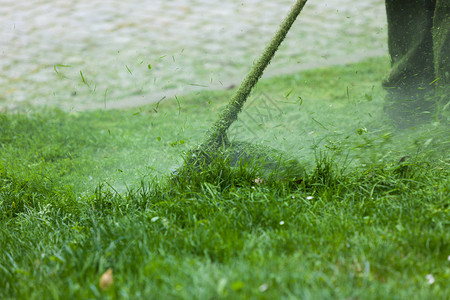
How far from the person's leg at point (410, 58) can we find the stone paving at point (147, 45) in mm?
3135

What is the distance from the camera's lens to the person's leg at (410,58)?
369cm

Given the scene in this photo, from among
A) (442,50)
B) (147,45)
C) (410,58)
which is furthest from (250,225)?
(147,45)

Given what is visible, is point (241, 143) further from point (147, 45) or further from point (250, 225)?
point (147, 45)

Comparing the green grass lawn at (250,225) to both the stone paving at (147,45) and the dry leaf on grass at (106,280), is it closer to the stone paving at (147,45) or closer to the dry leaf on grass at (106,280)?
the dry leaf on grass at (106,280)

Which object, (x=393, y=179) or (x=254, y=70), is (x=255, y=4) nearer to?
(x=254, y=70)

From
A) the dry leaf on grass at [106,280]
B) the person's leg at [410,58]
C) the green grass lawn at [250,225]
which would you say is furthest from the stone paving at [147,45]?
the dry leaf on grass at [106,280]

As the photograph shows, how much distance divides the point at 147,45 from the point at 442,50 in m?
5.81

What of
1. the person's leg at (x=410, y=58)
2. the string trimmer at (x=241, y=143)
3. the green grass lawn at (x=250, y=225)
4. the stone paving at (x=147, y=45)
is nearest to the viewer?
the green grass lawn at (x=250, y=225)

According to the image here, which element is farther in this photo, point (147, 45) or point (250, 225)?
point (147, 45)

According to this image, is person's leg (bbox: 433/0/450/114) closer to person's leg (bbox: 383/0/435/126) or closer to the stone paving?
person's leg (bbox: 383/0/435/126)

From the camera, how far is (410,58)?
385 cm

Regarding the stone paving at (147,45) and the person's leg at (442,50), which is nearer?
the person's leg at (442,50)

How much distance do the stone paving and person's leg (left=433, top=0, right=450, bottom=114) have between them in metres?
3.69

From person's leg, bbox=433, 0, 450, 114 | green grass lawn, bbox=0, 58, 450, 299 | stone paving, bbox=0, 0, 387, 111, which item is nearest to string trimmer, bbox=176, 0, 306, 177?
Result: green grass lawn, bbox=0, 58, 450, 299
